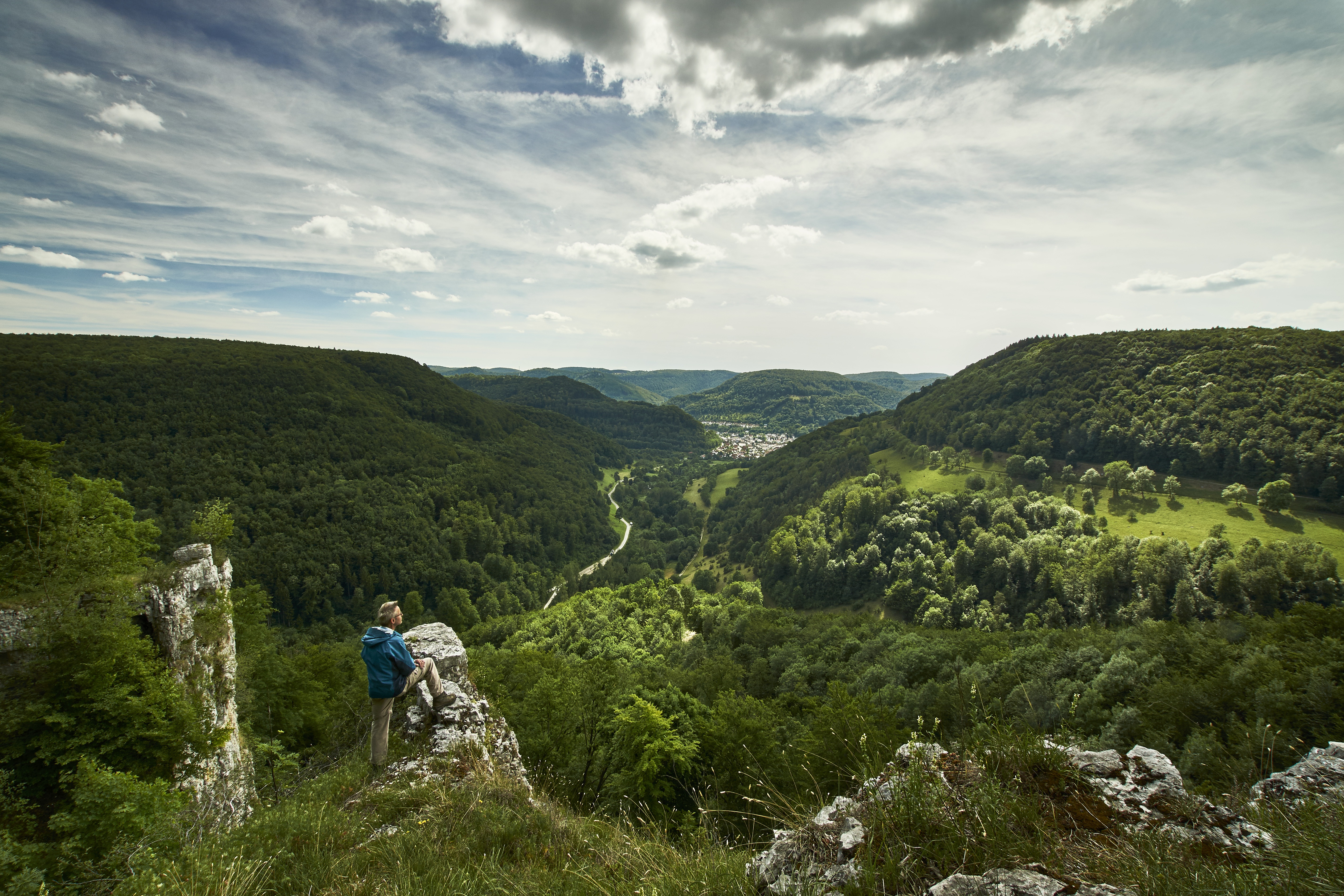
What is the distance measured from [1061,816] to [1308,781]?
3462 mm

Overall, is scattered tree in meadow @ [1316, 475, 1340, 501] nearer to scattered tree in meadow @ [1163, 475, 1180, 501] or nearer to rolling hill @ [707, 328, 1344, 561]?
rolling hill @ [707, 328, 1344, 561]

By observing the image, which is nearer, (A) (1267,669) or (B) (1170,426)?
(A) (1267,669)

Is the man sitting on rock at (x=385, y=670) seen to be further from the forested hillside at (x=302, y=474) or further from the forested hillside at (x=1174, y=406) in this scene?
the forested hillside at (x=1174, y=406)

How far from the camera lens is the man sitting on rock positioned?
7422 mm

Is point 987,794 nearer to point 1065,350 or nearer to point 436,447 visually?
point 436,447

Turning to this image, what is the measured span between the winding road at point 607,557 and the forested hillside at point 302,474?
2444 millimetres

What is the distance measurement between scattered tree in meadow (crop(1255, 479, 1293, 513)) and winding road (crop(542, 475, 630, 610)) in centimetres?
10275

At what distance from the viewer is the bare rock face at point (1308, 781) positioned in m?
4.84

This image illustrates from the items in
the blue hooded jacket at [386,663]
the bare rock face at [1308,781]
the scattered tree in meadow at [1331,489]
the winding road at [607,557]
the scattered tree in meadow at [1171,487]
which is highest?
the bare rock face at [1308,781]

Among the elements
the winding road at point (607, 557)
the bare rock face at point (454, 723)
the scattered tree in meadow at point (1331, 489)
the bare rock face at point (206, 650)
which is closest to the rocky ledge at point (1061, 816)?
the bare rock face at point (454, 723)

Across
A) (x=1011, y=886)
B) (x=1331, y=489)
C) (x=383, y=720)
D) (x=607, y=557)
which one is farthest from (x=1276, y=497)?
(x=607, y=557)

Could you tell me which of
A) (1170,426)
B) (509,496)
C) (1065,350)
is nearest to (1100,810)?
(1170,426)

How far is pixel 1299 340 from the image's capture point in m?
90.4

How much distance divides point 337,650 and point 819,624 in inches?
1807
